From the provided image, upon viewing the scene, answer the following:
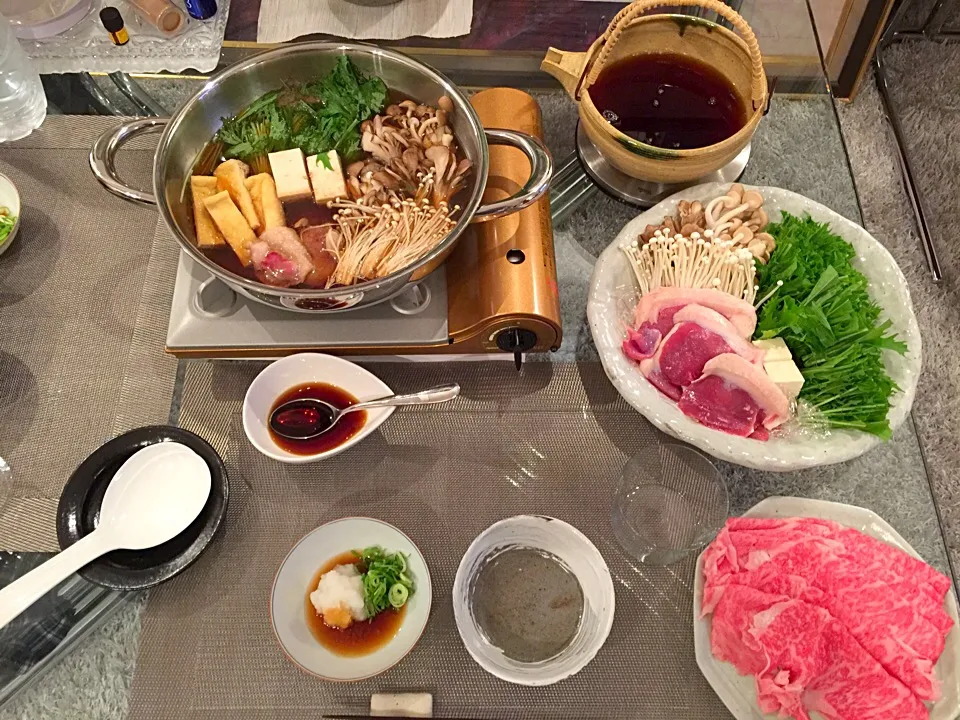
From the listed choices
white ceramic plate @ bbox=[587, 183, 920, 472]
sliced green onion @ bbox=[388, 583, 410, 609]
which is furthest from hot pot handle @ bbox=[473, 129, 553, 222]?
sliced green onion @ bbox=[388, 583, 410, 609]

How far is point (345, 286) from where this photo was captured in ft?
3.92

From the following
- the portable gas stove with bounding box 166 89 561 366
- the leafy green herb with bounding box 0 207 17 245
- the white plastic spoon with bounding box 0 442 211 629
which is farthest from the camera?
the leafy green herb with bounding box 0 207 17 245

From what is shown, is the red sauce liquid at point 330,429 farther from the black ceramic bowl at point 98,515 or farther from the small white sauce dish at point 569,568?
the small white sauce dish at point 569,568

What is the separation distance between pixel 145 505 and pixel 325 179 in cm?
70

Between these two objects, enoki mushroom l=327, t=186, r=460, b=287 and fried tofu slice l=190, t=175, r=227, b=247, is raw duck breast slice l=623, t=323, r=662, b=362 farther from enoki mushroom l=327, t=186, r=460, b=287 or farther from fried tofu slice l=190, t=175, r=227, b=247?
fried tofu slice l=190, t=175, r=227, b=247

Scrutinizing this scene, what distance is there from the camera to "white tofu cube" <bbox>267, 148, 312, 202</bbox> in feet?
4.49

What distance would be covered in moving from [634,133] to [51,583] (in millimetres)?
1379

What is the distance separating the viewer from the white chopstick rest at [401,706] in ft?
3.81

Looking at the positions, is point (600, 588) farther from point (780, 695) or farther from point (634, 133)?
point (634, 133)

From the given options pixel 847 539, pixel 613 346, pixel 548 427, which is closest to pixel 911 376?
pixel 847 539

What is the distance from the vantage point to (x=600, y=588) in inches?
46.3

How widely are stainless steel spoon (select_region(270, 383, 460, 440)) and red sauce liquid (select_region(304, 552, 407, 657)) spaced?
0.28m

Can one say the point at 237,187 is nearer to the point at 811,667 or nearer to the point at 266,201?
the point at 266,201

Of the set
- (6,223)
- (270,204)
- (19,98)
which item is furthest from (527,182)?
(19,98)
